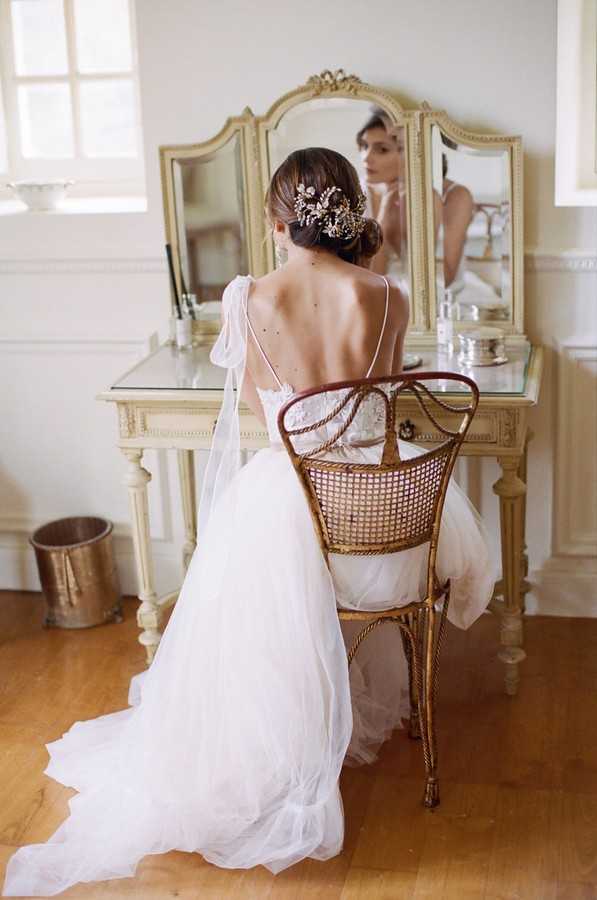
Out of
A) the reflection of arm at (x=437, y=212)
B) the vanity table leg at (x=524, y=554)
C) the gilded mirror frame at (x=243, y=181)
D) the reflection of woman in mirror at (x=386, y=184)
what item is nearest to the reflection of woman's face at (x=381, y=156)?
the reflection of woman in mirror at (x=386, y=184)

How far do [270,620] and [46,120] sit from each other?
2092 mm

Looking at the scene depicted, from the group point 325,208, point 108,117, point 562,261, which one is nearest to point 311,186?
point 325,208

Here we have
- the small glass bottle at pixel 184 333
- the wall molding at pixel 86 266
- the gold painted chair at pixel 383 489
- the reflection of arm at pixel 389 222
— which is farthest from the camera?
the wall molding at pixel 86 266

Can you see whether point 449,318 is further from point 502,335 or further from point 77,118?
point 77,118

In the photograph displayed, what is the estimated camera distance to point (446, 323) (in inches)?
130

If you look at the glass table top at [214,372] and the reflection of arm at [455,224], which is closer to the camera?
the glass table top at [214,372]

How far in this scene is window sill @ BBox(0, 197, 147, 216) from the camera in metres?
3.60

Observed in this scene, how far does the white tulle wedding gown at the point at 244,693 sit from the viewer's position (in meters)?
2.54

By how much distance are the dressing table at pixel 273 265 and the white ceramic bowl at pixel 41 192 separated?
1.46ft

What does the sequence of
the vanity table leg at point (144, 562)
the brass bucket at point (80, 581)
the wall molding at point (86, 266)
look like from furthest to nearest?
the brass bucket at point (80, 581)
the wall molding at point (86, 266)
the vanity table leg at point (144, 562)

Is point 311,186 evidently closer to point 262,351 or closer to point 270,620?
point 262,351

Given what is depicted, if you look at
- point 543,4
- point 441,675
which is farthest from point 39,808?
point 543,4

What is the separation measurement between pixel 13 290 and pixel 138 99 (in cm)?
72

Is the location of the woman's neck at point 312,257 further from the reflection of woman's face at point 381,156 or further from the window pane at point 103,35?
the window pane at point 103,35
